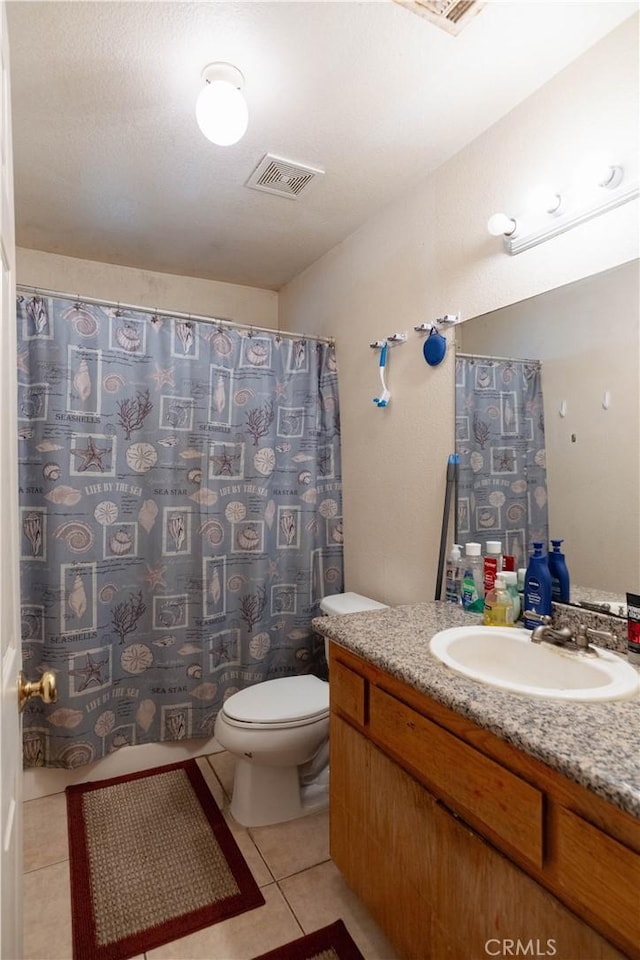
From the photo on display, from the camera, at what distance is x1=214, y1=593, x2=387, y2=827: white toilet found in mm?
1688

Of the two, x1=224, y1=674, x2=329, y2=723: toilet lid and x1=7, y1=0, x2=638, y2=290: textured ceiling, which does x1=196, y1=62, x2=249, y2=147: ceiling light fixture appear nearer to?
x1=7, y1=0, x2=638, y2=290: textured ceiling

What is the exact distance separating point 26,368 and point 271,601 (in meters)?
1.44

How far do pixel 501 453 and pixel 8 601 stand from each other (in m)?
1.41

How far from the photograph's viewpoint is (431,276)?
184 centimetres

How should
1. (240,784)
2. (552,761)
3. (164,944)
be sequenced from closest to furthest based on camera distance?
(552,761), (164,944), (240,784)

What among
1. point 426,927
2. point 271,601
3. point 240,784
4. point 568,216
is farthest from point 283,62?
point 240,784

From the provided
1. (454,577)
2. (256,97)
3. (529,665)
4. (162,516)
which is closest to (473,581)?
(454,577)

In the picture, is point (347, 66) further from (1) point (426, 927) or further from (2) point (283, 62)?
(1) point (426, 927)

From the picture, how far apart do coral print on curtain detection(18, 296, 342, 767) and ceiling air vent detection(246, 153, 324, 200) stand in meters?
0.61

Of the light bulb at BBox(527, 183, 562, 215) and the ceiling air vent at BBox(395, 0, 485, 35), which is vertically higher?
the ceiling air vent at BBox(395, 0, 485, 35)

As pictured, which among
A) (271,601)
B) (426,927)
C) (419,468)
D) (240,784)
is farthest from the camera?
(271,601)

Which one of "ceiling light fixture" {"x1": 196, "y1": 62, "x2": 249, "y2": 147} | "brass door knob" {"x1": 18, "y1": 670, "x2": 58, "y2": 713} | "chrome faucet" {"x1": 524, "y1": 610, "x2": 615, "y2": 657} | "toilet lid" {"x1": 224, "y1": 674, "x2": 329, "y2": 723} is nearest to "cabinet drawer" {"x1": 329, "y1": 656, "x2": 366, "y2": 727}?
"toilet lid" {"x1": 224, "y1": 674, "x2": 329, "y2": 723}

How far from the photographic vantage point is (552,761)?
78cm

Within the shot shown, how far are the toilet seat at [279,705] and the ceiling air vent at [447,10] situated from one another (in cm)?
206
